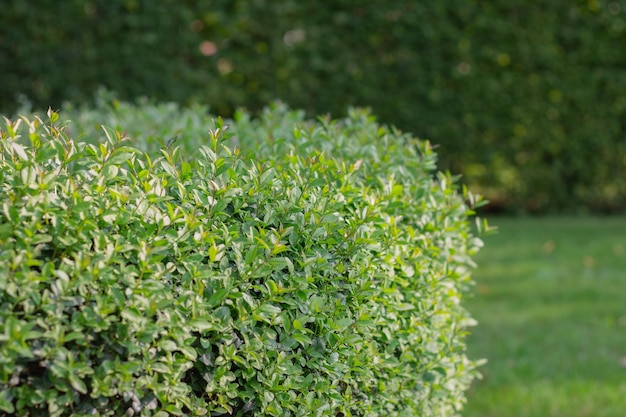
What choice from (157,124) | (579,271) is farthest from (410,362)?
(579,271)

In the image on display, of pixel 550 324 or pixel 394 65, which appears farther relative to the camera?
pixel 394 65

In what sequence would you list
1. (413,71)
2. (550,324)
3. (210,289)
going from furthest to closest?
(413,71)
(550,324)
(210,289)

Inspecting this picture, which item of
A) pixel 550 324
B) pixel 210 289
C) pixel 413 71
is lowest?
pixel 550 324

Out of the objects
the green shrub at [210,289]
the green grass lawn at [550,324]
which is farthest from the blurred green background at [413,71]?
the green shrub at [210,289]

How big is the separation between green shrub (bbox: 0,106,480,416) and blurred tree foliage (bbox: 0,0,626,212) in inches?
235

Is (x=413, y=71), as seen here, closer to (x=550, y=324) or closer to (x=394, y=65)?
(x=394, y=65)

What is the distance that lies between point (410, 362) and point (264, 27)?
6391 mm

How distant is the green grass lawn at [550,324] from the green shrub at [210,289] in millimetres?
1563

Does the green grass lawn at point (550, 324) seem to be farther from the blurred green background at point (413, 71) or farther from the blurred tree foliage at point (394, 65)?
the blurred tree foliage at point (394, 65)

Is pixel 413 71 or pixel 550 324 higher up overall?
pixel 413 71

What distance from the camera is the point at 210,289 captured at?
6.48ft

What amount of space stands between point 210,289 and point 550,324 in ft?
12.3

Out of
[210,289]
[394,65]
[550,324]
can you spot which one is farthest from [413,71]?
[210,289]

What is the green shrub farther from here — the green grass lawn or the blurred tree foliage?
the blurred tree foliage
